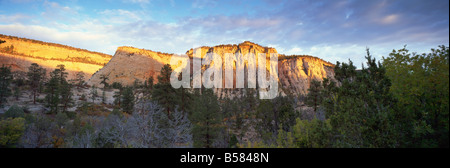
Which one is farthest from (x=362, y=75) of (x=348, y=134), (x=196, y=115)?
(x=196, y=115)

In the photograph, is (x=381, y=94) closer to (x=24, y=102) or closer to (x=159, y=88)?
(x=159, y=88)

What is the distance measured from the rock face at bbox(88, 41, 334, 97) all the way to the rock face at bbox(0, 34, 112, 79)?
40.6 m

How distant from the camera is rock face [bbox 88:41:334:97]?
90875 mm

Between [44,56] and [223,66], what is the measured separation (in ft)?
369

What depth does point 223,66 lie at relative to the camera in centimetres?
11088

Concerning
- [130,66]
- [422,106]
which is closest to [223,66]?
[130,66]

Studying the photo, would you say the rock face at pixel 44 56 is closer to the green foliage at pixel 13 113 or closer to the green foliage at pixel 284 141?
the green foliage at pixel 13 113

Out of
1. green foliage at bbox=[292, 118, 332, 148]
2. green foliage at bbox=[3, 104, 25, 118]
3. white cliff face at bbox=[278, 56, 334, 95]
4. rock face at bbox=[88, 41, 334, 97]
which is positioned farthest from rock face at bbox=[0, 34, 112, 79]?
green foliage at bbox=[292, 118, 332, 148]

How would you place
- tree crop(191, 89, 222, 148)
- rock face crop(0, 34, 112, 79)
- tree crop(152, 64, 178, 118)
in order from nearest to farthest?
tree crop(191, 89, 222, 148), tree crop(152, 64, 178, 118), rock face crop(0, 34, 112, 79)

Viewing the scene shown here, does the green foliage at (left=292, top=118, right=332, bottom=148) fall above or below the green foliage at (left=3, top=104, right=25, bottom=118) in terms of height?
above

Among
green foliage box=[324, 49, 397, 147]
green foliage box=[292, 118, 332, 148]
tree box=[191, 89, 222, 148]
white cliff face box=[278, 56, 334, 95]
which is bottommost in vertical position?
tree box=[191, 89, 222, 148]

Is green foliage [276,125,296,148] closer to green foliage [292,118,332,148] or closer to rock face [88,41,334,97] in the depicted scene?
green foliage [292,118,332,148]

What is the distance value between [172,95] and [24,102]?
31946 millimetres
